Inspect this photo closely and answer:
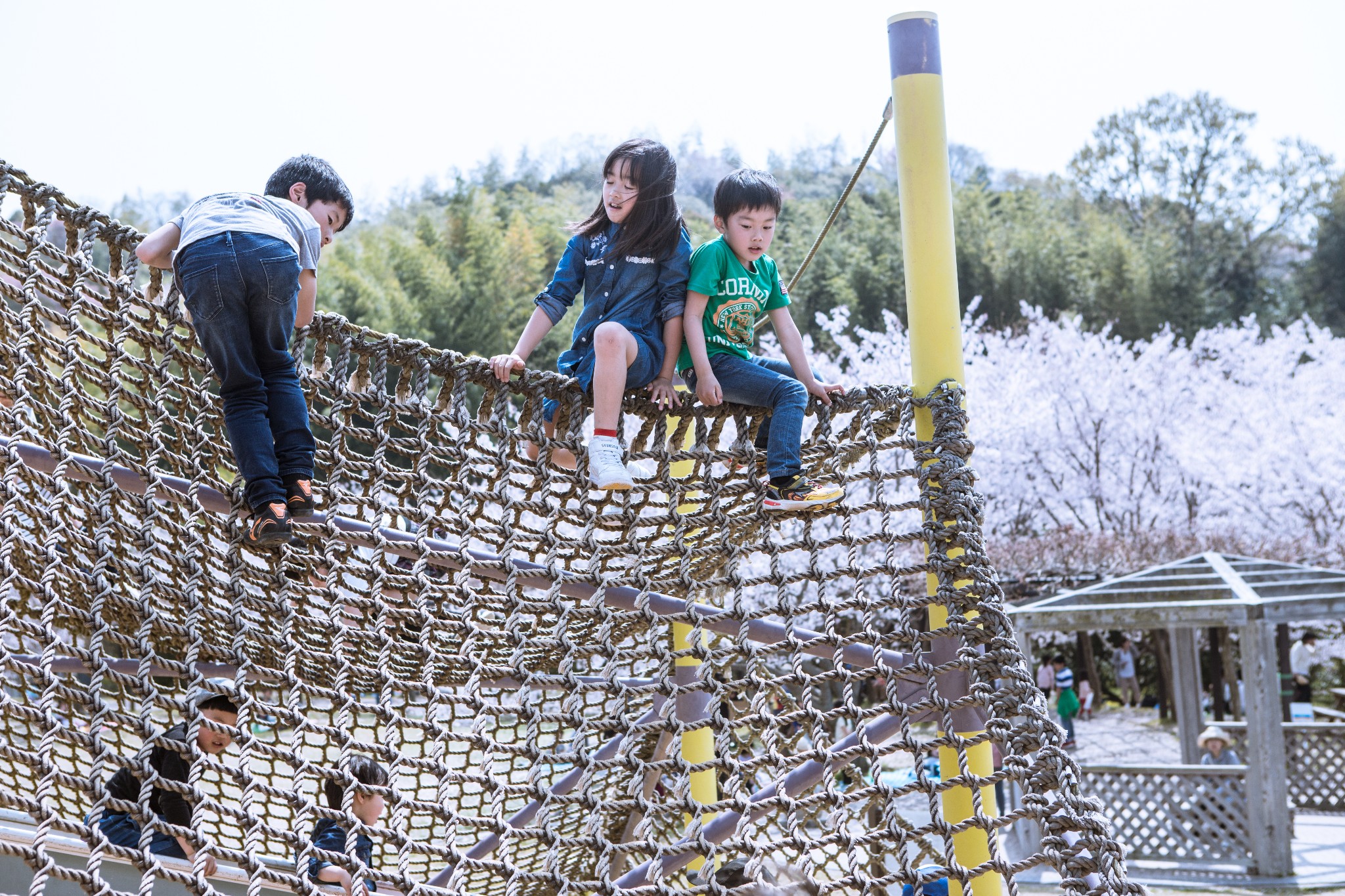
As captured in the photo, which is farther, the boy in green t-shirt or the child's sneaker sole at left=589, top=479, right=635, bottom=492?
the boy in green t-shirt

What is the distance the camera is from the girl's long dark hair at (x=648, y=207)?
7.06ft

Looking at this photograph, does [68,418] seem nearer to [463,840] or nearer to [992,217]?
[463,840]

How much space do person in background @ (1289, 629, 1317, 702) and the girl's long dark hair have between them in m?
9.90

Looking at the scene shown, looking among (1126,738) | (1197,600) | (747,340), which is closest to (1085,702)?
(1126,738)

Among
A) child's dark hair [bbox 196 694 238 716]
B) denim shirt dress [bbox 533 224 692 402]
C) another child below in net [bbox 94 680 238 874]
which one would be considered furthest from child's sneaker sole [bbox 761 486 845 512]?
child's dark hair [bbox 196 694 238 716]

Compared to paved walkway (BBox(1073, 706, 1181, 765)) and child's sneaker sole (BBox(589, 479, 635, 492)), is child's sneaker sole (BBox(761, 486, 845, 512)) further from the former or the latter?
paved walkway (BBox(1073, 706, 1181, 765))

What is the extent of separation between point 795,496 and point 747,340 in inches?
16.1

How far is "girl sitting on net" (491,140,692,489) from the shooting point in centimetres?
209

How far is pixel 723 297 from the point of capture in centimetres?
225

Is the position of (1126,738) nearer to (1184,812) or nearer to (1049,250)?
(1184,812)

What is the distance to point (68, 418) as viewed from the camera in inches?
65.9

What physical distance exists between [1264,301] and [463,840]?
89.0ft

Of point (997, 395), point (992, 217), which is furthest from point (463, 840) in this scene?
point (992, 217)

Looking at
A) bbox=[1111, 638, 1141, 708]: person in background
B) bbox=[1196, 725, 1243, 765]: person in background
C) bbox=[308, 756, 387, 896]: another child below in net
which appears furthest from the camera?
bbox=[1111, 638, 1141, 708]: person in background
